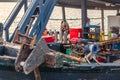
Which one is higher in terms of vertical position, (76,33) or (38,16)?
(38,16)

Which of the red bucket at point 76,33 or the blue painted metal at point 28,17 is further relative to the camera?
the red bucket at point 76,33

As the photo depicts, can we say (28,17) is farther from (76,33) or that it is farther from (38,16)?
(76,33)

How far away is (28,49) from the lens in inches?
263

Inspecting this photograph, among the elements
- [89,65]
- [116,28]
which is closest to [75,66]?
[89,65]

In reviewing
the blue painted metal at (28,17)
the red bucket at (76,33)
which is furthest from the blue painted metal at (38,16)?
the red bucket at (76,33)

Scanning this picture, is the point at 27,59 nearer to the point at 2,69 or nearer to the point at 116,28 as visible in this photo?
the point at 2,69

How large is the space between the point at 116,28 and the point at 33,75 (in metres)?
7.33

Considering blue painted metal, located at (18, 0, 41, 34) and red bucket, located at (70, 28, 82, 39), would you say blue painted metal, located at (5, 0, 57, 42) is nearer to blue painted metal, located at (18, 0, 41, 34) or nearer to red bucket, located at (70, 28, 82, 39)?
blue painted metal, located at (18, 0, 41, 34)

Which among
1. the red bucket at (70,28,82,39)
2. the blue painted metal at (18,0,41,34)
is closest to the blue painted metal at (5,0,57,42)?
the blue painted metal at (18,0,41,34)

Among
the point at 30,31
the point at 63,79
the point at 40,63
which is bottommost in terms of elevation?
the point at 63,79

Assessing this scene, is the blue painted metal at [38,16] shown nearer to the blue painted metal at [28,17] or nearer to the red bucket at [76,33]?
the blue painted metal at [28,17]

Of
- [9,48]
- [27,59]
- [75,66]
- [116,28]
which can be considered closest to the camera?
[27,59]

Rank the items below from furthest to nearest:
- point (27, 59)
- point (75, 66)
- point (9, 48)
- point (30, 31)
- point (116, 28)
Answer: point (116, 28), point (30, 31), point (9, 48), point (75, 66), point (27, 59)

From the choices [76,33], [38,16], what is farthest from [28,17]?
[76,33]
